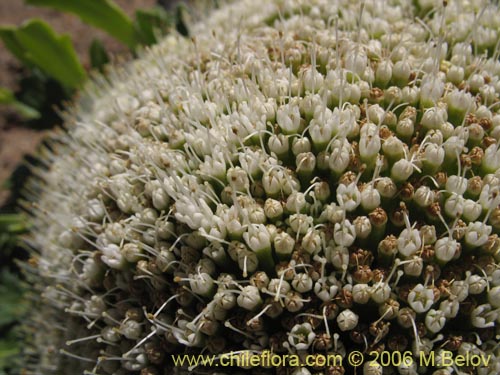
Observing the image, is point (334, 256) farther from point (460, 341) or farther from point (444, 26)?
point (444, 26)

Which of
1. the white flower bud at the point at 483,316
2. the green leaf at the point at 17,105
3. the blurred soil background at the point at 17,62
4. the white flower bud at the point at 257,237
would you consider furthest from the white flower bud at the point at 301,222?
the blurred soil background at the point at 17,62

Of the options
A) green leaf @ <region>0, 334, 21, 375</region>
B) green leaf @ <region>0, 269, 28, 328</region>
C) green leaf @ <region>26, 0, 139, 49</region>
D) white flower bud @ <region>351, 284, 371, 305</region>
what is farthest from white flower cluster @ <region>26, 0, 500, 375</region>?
green leaf @ <region>26, 0, 139, 49</region>

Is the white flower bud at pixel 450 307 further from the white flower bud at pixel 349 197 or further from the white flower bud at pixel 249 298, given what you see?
the white flower bud at pixel 249 298

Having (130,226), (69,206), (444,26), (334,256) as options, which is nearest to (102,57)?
(69,206)

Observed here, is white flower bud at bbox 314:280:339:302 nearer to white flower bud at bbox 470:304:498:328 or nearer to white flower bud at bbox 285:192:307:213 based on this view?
white flower bud at bbox 285:192:307:213

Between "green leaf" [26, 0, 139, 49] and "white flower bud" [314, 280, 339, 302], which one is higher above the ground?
"green leaf" [26, 0, 139, 49]

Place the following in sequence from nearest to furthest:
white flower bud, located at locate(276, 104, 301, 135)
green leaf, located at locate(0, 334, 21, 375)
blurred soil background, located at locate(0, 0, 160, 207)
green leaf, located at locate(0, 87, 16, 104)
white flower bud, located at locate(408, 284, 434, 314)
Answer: white flower bud, located at locate(408, 284, 434, 314)
white flower bud, located at locate(276, 104, 301, 135)
green leaf, located at locate(0, 334, 21, 375)
green leaf, located at locate(0, 87, 16, 104)
blurred soil background, located at locate(0, 0, 160, 207)
